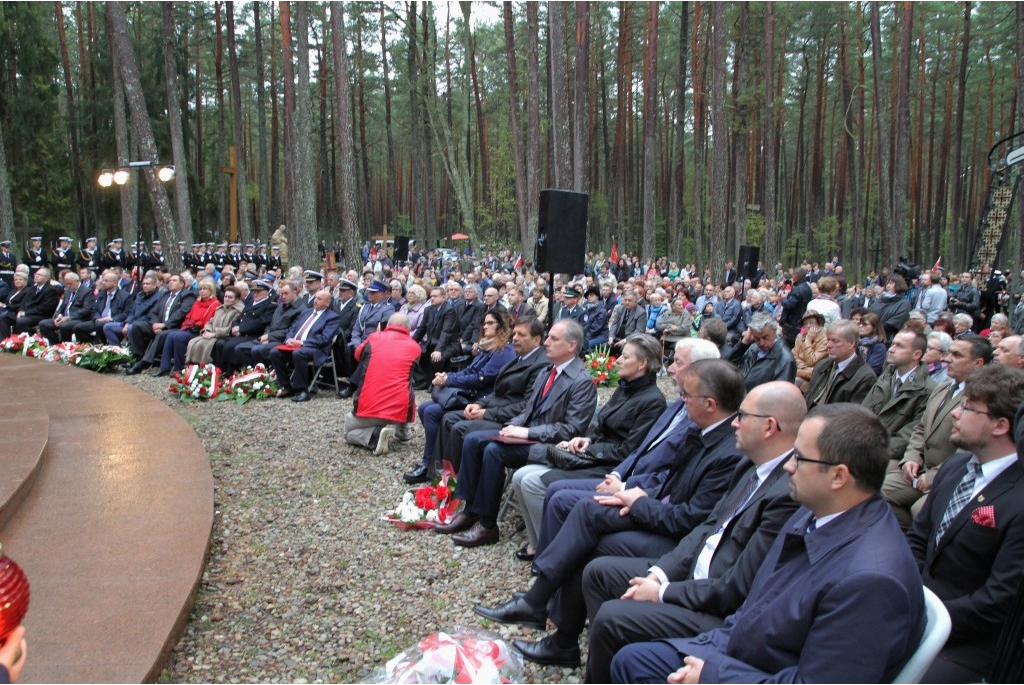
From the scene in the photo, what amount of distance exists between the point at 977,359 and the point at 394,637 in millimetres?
3521

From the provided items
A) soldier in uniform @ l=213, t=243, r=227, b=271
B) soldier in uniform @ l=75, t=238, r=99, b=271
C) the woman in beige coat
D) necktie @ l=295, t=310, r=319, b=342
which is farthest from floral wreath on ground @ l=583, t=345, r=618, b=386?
soldier in uniform @ l=213, t=243, r=227, b=271

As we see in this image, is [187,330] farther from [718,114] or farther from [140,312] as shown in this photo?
[718,114]

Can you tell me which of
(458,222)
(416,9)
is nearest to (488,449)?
(416,9)

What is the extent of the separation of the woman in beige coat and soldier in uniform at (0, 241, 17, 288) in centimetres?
675

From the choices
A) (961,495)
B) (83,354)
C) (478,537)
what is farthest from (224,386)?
(961,495)

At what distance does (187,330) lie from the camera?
1077 centimetres

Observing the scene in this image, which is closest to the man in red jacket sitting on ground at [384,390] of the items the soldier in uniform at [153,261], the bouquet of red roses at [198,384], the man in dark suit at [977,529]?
the bouquet of red roses at [198,384]

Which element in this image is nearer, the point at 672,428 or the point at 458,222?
the point at 672,428

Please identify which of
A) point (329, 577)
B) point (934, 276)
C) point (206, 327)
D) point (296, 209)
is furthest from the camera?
point (296, 209)

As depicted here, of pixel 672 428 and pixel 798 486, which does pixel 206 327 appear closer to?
pixel 672 428

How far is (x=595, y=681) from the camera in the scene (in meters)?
2.72

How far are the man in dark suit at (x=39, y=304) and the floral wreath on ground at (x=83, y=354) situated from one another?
129cm

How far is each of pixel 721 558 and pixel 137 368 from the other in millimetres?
10269

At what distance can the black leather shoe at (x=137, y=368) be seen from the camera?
35.8 feet
